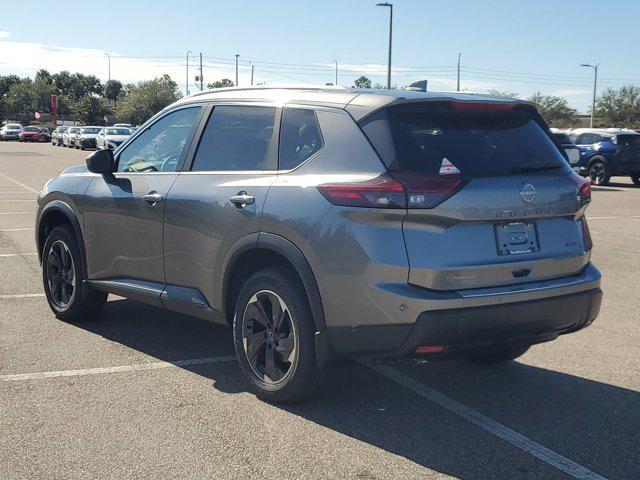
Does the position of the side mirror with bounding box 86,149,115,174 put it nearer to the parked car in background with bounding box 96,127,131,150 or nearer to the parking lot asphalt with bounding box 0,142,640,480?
the parking lot asphalt with bounding box 0,142,640,480

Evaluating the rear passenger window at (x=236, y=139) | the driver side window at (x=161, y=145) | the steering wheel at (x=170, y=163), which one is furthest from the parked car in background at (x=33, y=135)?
the rear passenger window at (x=236, y=139)

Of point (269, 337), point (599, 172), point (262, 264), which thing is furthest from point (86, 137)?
point (269, 337)

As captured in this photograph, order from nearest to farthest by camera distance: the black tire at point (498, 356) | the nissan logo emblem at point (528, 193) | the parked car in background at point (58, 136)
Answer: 1. the nissan logo emblem at point (528, 193)
2. the black tire at point (498, 356)
3. the parked car in background at point (58, 136)

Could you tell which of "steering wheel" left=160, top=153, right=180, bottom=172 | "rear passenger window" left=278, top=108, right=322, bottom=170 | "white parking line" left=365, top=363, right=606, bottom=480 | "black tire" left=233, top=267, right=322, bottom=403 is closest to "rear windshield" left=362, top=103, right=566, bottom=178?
"rear passenger window" left=278, top=108, right=322, bottom=170

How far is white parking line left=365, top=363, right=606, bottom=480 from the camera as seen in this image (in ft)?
11.9

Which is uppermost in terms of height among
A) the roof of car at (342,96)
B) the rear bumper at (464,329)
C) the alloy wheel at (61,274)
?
the roof of car at (342,96)

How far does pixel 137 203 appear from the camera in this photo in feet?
17.6

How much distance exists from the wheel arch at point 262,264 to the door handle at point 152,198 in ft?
2.80

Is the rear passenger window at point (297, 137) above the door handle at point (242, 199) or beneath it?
above

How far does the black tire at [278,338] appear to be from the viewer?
165 inches

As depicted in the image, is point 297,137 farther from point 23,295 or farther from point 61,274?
point 23,295

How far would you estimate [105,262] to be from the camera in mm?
5750

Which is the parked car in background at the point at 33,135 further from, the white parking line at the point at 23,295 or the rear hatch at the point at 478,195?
the rear hatch at the point at 478,195

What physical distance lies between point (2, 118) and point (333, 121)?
13124 centimetres
